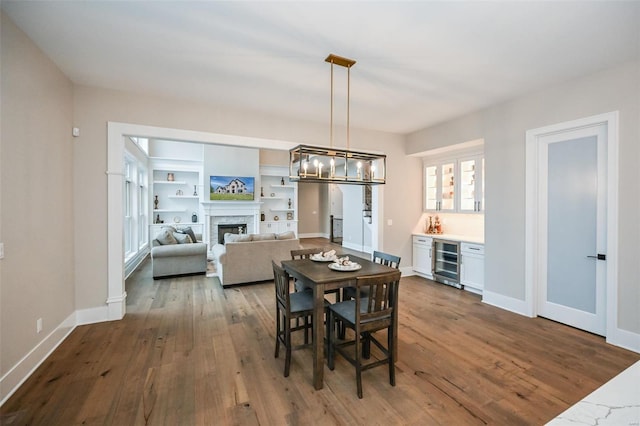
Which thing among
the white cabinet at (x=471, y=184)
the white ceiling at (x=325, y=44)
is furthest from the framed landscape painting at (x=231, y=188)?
the white cabinet at (x=471, y=184)

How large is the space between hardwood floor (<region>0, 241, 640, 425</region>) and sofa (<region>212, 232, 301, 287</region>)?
1.33 meters

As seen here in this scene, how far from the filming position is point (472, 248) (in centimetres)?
478

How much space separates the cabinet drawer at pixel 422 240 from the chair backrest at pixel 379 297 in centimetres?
342

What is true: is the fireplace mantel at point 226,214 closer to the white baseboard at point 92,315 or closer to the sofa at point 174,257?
the sofa at point 174,257

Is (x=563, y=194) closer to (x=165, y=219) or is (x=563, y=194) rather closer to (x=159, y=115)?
(x=159, y=115)

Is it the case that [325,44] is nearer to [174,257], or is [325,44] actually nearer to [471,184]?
[471,184]

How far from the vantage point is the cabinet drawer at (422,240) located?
5.52 meters

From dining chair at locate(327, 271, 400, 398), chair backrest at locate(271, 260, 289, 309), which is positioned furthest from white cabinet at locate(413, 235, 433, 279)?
chair backrest at locate(271, 260, 289, 309)

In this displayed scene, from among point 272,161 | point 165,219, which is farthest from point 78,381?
point 272,161

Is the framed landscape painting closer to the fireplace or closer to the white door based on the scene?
the fireplace

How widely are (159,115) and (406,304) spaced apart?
440 cm

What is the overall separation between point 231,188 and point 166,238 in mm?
3191

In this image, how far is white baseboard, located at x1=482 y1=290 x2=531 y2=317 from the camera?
151 inches

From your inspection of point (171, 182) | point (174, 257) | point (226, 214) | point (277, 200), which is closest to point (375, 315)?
point (174, 257)
